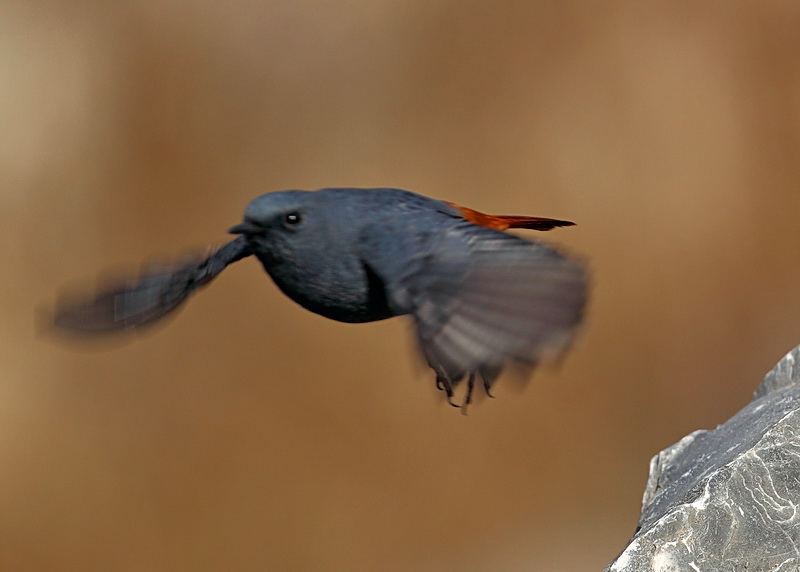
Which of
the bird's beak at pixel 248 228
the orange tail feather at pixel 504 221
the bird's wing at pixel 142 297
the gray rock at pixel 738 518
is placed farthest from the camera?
the orange tail feather at pixel 504 221

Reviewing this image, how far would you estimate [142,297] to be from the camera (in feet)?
6.88

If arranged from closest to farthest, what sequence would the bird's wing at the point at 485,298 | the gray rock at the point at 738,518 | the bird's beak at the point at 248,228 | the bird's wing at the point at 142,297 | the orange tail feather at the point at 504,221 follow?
the bird's wing at the point at 485,298
the gray rock at the point at 738,518
the bird's beak at the point at 248,228
the bird's wing at the point at 142,297
the orange tail feather at the point at 504,221

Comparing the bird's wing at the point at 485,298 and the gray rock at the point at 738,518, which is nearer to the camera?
the bird's wing at the point at 485,298

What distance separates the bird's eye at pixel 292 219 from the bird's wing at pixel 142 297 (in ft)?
0.78

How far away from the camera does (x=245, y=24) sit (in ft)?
14.5

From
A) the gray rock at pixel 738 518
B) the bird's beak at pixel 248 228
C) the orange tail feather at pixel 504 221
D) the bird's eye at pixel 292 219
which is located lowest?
the gray rock at pixel 738 518

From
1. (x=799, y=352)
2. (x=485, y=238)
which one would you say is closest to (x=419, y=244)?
(x=485, y=238)

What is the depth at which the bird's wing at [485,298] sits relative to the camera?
58.8 inches

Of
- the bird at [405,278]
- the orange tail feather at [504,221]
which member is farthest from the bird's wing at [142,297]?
the orange tail feather at [504,221]

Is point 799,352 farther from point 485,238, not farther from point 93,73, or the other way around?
point 93,73

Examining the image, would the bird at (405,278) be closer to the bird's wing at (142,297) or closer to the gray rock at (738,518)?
the bird's wing at (142,297)

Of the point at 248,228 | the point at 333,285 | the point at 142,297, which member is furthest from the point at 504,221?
the point at 142,297

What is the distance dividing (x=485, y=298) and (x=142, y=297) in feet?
2.80

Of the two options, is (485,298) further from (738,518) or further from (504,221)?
(504,221)
